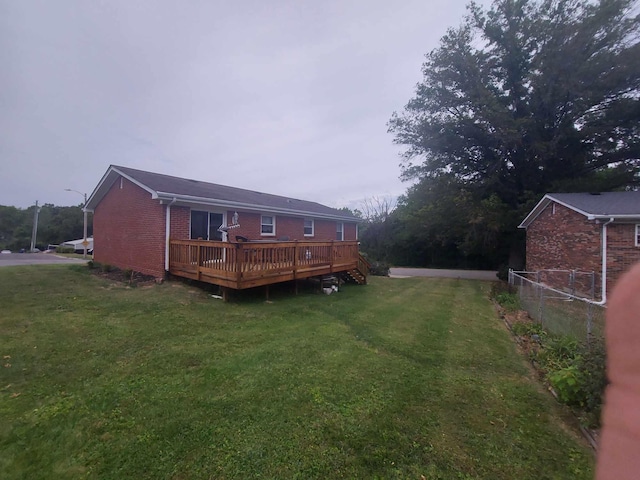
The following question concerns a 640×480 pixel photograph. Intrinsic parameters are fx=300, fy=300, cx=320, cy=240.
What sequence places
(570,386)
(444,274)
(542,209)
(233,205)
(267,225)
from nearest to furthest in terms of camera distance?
(570,386), (233,205), (267,225), (542,209), (444,274)

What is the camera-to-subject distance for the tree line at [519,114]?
1519cm

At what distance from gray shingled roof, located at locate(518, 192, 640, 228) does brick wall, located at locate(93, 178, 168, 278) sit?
49.8ft

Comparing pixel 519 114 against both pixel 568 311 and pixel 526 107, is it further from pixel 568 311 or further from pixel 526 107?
pixel 568 311

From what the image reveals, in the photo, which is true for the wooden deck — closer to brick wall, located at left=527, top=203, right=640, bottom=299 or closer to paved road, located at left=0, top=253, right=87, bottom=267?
brick wall, located at left=527, top=203, right=640, bottom=299

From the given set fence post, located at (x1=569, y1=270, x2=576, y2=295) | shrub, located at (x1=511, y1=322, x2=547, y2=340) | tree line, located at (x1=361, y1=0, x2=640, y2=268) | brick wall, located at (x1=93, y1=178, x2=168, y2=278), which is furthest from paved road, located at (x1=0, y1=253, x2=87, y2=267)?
fence post, located at (x1=569, y1=270, x2=576, y2=295)

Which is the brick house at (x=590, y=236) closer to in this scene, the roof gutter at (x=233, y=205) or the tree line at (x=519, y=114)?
the tree line at (x=519, y=114)

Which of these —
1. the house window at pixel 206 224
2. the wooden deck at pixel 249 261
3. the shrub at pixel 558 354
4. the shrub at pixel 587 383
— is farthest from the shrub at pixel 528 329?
the house window at pixel 206 224

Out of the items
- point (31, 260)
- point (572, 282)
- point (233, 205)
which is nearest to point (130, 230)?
point (233, 205)

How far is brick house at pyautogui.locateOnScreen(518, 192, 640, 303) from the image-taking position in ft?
34.2

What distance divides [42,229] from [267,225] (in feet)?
193

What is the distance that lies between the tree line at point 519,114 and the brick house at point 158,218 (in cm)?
1061

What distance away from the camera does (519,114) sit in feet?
59.4

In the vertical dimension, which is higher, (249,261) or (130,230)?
(130,230)

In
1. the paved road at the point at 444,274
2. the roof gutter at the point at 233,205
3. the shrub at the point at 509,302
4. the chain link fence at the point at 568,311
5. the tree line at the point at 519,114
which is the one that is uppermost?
the tree line at the point at 519,114
